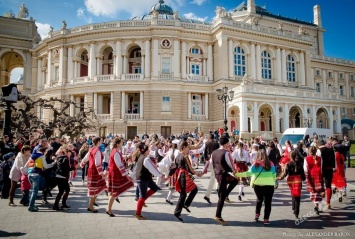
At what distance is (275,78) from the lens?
40.8 m

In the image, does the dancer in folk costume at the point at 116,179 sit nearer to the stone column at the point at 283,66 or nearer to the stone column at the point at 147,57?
the stone column at the point at 147,57

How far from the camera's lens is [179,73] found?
37.3 meters

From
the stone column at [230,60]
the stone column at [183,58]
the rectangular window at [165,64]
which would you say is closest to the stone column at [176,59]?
the stone column at [183,58]

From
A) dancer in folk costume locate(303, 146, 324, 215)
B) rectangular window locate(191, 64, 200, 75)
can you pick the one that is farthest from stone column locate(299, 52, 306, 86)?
dancer in folk costume locate(303, 146, 324, 215)

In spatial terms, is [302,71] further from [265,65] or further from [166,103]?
[166,103]

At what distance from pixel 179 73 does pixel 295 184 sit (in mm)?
31624

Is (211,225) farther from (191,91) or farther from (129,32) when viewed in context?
(129,32)

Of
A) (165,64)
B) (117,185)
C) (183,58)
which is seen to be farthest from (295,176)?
(183,58)

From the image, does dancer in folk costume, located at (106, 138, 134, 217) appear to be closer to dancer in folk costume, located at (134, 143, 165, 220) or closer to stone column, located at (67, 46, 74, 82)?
dancer in folk costume, located at (134, 143, 165, 220)

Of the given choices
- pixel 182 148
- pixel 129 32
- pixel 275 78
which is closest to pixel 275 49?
pixel 275 78

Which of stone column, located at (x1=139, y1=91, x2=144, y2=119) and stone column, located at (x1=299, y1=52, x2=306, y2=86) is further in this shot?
stone column, located at (x1=299, y1=52, x2=306, y2=86)

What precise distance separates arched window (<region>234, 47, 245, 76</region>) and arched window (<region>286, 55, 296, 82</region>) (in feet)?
30.1

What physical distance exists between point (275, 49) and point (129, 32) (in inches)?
909

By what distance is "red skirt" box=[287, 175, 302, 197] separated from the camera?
6855 mm
